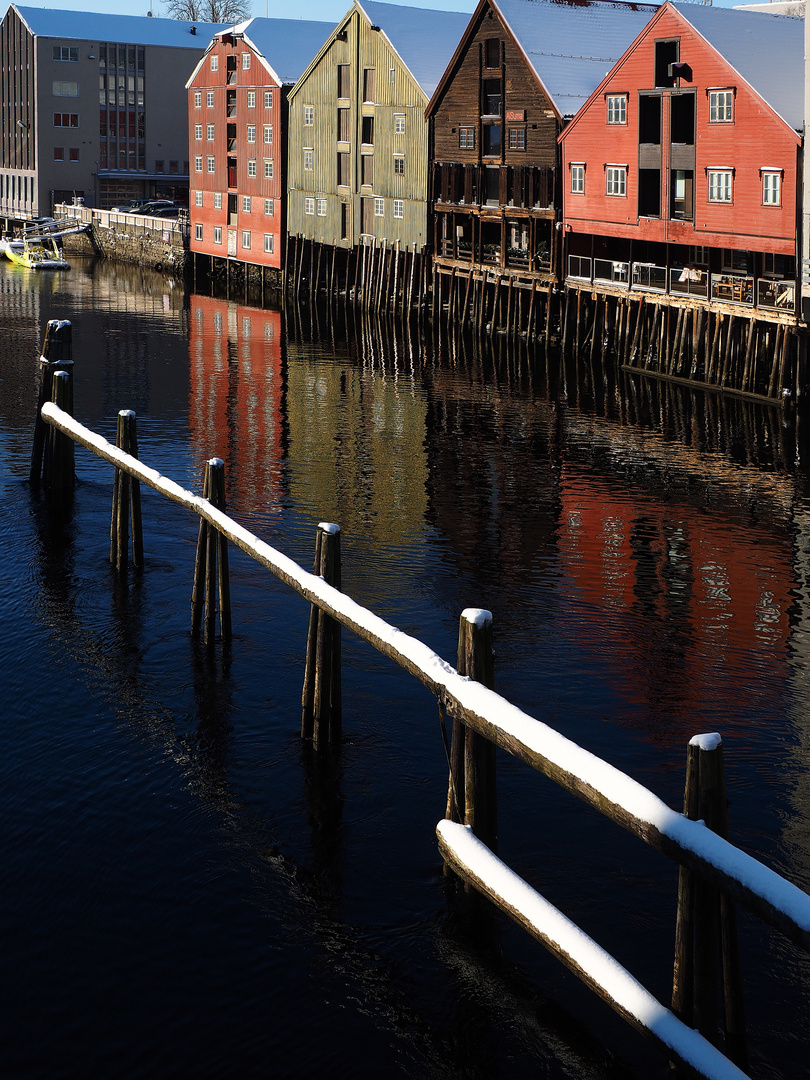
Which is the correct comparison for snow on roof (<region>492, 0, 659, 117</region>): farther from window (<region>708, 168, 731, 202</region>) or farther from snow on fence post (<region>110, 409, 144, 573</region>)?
snow on fence post (<region>110, 409, 144, 573</region>)

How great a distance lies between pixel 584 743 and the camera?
14.8 metres

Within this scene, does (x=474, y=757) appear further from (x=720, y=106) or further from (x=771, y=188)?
(x=720, y=106)

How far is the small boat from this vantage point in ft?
288

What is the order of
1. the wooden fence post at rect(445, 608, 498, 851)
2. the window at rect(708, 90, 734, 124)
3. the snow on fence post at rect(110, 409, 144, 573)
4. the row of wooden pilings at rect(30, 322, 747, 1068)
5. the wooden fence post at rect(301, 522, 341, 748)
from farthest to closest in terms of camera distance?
the window at rect(708, 90, 734, 124), the snow on fence post at rect(110, 409, 144, 573), the wooden fence post at rect(301, 522, 341, 748), the wooden fence post at rect(445, 608, 498, 851), the row of wooden pilings at rect(30, 322, 747, 1068)

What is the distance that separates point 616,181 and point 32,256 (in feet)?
174

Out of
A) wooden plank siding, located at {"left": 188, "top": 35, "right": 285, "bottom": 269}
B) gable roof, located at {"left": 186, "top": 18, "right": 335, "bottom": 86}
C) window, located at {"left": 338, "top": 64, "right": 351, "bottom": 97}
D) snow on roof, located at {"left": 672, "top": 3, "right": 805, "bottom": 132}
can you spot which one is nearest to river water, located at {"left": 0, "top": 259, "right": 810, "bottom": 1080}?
snow on roof, located at {"left": 672, "top": 3, "right": 805, "bottom": 132}

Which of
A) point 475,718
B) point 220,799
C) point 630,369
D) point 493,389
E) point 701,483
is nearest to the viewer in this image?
point 475,718

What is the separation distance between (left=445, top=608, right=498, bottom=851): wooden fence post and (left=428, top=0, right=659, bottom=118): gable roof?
47.1 meters

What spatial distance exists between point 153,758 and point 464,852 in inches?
218

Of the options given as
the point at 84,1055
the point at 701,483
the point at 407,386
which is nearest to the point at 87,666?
the point at 84,1055

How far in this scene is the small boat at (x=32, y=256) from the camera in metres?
87.8

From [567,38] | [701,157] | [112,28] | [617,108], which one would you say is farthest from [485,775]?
[112,28]

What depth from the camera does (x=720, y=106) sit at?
136 ft

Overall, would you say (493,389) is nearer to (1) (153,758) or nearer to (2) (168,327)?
(2) (168,327)
